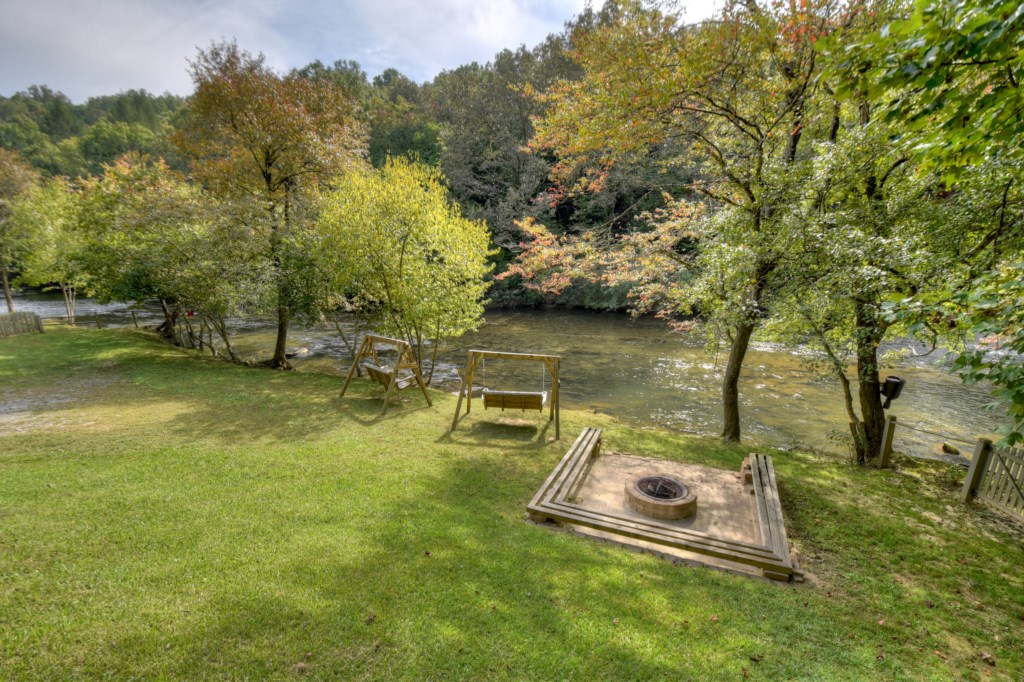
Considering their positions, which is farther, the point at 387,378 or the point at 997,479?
the point at 387,378

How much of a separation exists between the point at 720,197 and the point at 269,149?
15242 millimetres

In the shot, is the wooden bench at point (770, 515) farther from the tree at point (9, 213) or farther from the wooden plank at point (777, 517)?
the tree at point (9, 213)

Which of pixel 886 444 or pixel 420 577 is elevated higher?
pixel 886 444

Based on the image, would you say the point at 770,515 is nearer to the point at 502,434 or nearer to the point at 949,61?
the point at 949,61

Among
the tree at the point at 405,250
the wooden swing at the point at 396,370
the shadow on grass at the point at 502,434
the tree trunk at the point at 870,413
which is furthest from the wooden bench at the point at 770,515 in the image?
the tree at the point at 405,250

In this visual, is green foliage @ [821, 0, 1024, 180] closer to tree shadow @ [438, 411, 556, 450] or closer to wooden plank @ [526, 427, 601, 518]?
wooden plank @ [526, 427, 601, 518]

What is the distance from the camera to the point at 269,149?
15062 mm

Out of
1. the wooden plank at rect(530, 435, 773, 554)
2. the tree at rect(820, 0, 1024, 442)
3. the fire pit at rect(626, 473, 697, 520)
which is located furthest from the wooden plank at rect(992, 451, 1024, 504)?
the fire pit at rect(626, 473, 697, 520)

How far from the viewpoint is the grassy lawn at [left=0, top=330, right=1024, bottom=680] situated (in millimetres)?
3439

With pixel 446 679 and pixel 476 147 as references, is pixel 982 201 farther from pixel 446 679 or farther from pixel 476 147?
pixel 476 147

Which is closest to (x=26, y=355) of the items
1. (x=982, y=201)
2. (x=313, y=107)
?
(x=313, y=107)

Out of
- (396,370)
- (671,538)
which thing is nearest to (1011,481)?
(671,538)

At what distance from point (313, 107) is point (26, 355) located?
13.6 m

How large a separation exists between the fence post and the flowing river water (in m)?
0.47
